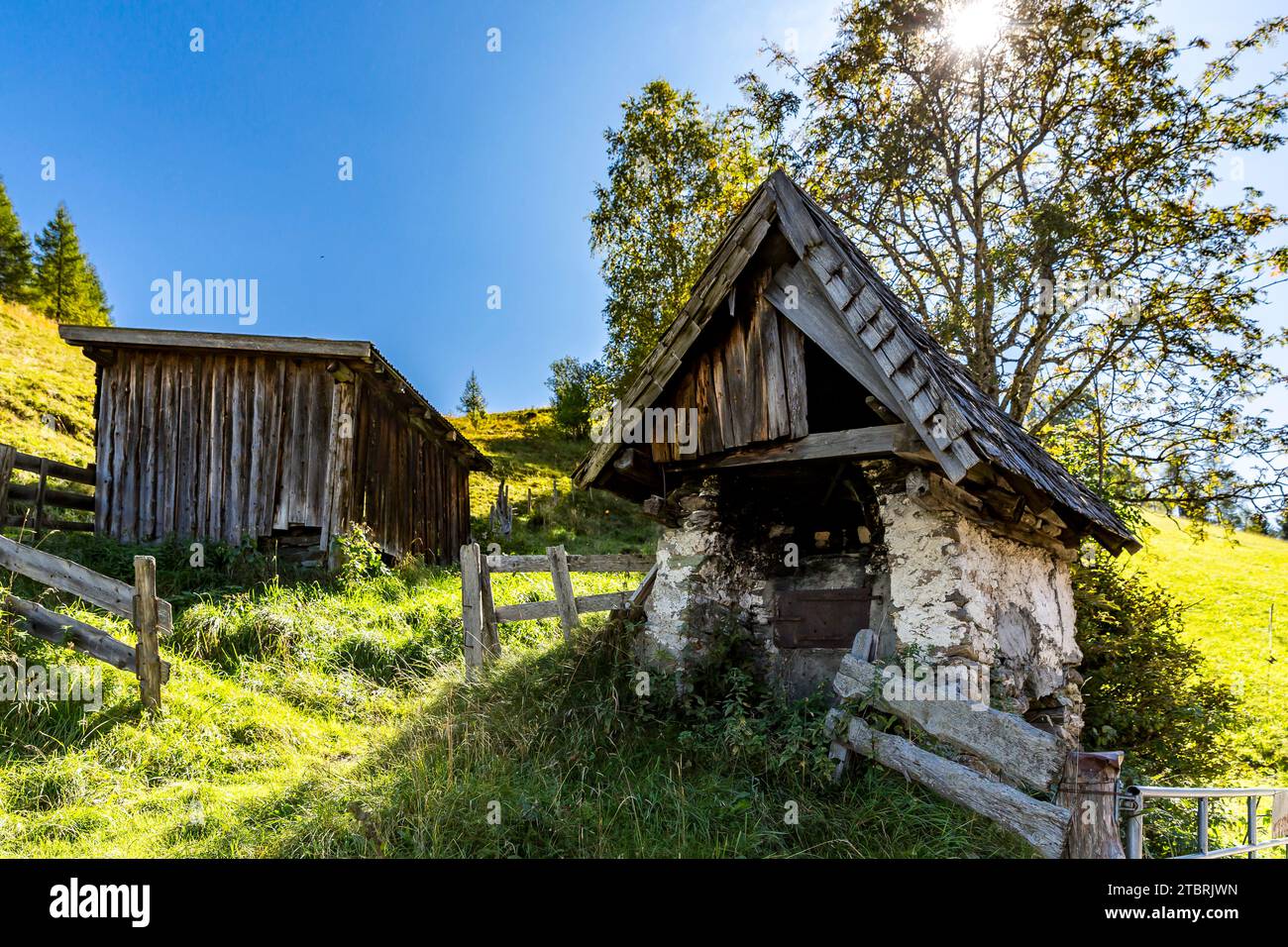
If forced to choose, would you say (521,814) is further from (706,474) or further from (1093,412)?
(1093,412)

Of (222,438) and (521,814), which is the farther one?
(222,438)

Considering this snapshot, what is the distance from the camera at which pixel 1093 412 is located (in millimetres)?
13734

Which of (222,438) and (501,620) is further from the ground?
(222,438)

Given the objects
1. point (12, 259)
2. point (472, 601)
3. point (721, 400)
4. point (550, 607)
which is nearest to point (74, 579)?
point (472, 601)

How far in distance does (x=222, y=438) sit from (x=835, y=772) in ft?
36.6

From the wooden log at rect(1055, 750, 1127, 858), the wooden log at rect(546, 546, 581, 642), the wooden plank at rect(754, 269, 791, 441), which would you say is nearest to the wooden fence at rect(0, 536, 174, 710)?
the wooden log at rect(546, 546, 581, 642)

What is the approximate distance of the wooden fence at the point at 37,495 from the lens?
1103 cm

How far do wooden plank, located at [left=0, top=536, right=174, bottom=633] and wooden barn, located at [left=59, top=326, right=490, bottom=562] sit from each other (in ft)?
16.6

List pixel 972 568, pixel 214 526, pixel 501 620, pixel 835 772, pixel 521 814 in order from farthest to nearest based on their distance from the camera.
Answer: pixel 214 526 < pixel 501 620 < pixel 972 568 < pixel 835 772 < pixel 521 814

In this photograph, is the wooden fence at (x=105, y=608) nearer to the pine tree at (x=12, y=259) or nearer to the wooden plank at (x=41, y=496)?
the wooden plank at (x=41, y=496)

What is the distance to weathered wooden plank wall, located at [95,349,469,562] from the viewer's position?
1207 centimetres

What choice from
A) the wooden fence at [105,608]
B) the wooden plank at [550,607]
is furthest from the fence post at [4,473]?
the wooden plank at [550,607]
